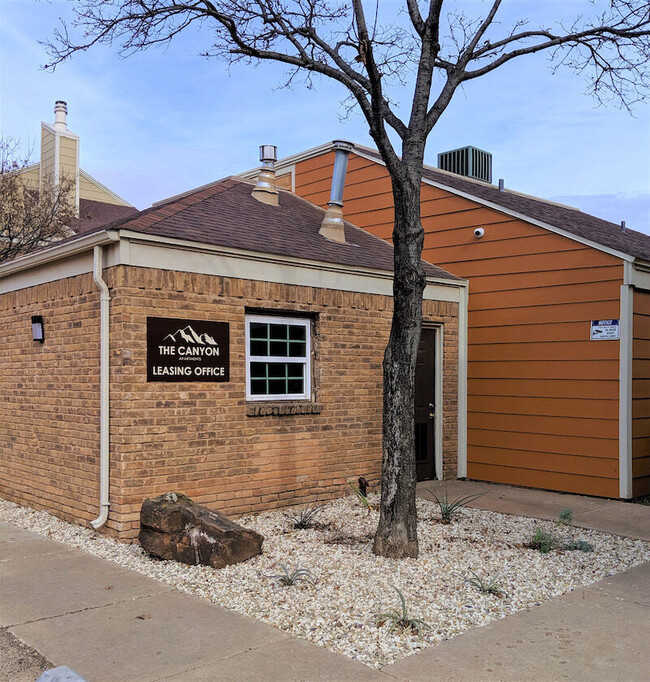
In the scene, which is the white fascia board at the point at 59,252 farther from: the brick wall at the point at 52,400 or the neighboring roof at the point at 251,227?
the brick wall at the point at 52,400

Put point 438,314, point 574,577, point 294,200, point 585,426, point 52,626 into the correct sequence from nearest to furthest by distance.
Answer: point 52,626 < point 574,577 < point 585,426 < point 438,314 < point 294,200

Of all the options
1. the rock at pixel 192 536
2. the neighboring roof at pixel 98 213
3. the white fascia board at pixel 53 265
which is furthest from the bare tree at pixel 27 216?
the rock at pixel 192 536

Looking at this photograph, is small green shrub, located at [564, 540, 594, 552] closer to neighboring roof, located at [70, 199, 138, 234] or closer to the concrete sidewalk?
the concrete sidewalk

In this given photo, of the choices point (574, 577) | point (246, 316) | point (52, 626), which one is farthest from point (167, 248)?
point (574, 577)

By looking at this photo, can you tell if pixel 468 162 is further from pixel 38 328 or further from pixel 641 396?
pixel 38 328

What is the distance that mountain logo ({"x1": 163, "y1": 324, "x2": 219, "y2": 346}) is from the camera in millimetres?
7227

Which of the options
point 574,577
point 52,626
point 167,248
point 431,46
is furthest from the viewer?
point 167,248

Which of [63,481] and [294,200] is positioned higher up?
[294,200]

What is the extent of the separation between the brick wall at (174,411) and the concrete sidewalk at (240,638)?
1443 millimetres

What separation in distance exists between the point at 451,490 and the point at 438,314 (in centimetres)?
258

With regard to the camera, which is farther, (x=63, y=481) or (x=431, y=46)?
(x=63, y=481)

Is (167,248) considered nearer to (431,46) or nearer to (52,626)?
(431,46)

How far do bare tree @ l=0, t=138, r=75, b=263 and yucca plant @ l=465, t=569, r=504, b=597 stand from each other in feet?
40.3

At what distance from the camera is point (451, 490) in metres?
9.67
